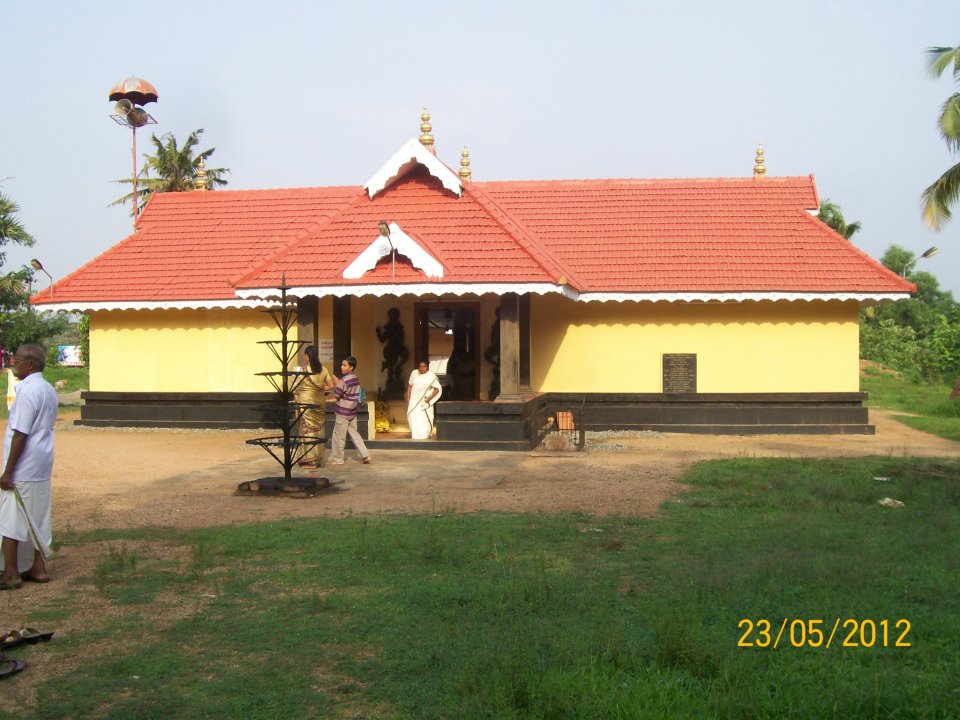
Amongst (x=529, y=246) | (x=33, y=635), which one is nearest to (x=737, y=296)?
(x=529, y=246)

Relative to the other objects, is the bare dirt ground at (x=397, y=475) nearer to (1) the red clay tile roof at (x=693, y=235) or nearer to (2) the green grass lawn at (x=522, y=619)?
(2) the green grass lawn at (x=522, y=619)

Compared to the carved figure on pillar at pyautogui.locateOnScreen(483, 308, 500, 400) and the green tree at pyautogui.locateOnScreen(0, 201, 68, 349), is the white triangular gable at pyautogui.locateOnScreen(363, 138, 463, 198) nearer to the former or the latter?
the carved figure on pillar at pyautogui.locateOnScreen(483, 308, 500, 400)

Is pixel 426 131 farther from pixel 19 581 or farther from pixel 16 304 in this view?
pixel 16 304

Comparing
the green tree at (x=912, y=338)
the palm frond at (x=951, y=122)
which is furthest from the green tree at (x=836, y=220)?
the palm frond at (x=951, y=122)

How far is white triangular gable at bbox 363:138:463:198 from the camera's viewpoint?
1638cm

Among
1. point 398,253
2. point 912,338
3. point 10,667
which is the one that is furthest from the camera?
point 912,338

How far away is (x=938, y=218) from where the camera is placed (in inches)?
829

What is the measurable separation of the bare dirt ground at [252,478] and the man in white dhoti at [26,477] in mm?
190

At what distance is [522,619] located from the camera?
18.8 ft

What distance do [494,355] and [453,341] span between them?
828 mm

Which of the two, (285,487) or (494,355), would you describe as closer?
(285,487)

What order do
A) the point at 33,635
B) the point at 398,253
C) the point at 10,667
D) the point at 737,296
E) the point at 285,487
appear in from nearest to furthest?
1. the point at 10,667
2. the point at 33,635
3. the point at 285,487
4. the point at 398,253
5. the point at 737,296

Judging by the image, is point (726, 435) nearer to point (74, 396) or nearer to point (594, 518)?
point (594, 518)

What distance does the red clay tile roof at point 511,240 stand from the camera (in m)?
15.6
